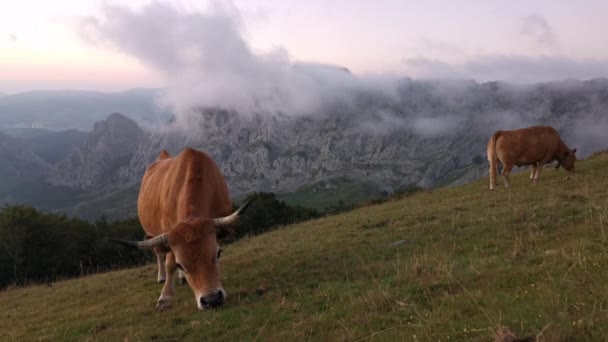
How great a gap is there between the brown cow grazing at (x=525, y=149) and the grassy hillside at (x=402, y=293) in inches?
283

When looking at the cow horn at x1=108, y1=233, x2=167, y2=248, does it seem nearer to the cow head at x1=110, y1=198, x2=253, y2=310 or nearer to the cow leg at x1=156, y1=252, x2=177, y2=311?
the cow head at x1=110, y1=198, x2=253, y2=310

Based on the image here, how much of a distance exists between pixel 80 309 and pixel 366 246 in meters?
6.84

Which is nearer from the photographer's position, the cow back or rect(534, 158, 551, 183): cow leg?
the cow back

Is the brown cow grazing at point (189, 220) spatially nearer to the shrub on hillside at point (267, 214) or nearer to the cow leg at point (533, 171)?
the cow leg at point (533, 171)

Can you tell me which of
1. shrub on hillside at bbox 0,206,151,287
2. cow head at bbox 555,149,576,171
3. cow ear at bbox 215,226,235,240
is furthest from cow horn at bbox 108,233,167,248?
shrub on hillside at bbox 0,206,151,287

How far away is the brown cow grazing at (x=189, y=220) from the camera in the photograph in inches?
283

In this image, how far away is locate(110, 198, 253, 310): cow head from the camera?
23.2 feet

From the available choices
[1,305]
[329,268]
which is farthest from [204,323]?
[1,305]

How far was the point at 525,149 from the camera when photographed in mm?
20000

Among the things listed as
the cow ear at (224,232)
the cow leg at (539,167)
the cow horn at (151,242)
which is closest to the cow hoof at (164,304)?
the cow horn at (151,242)

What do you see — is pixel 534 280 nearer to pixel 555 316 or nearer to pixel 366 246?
pixel 555 316

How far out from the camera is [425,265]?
7449mm

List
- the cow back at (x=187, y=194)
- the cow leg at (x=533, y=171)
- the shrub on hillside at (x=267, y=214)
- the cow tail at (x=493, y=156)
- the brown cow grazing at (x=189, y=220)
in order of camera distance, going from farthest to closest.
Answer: the shrub on hillside at (x=267, y=214), the cow leg at (x=533, y=171), the cow tail at (x=493, y=156), the cow back at (x=187, y=194), the brown cow grazing at (x=189, y=220)

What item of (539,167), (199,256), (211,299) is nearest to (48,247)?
(539,167)
